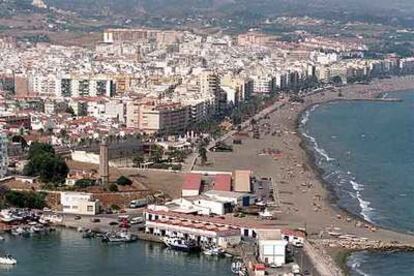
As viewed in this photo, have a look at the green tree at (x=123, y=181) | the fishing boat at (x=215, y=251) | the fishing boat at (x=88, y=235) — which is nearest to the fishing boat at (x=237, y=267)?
the fishing boat at (x=215, y=251)

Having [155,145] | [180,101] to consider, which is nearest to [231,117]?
[180,101]

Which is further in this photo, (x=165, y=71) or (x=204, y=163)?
(x=165, y=71)

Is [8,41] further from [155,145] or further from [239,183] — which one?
[239,183]

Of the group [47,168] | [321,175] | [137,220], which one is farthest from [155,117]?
[137,220]

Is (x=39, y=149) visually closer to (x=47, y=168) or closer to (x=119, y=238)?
(x=47, y=168)

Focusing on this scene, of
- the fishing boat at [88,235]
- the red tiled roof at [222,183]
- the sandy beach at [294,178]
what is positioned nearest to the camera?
the fishing boat at [88,235]

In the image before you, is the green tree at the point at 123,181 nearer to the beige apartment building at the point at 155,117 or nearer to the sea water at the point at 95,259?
the sea water at the point at 95,259
